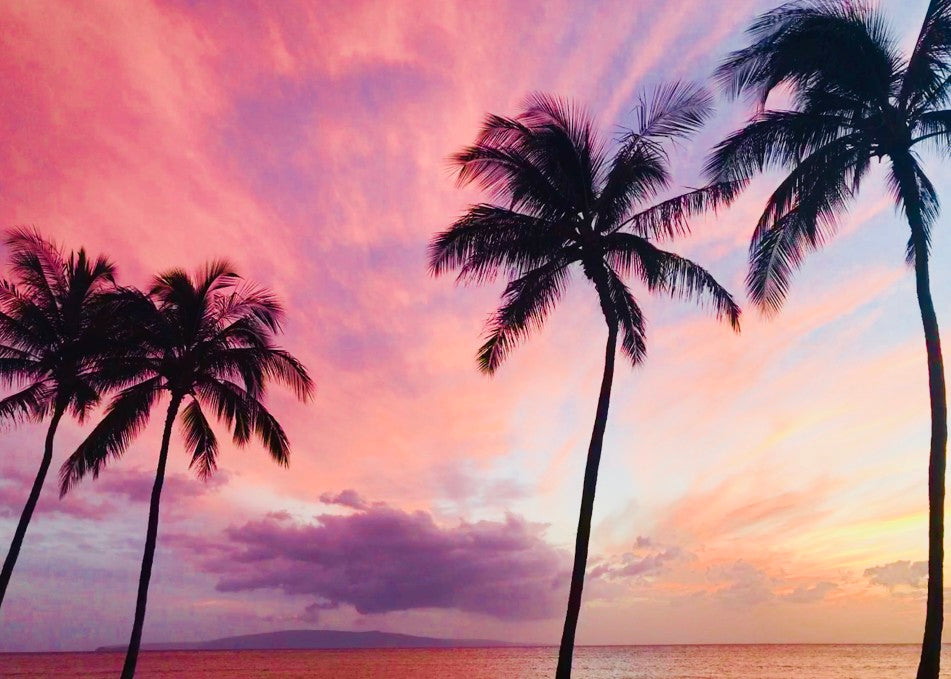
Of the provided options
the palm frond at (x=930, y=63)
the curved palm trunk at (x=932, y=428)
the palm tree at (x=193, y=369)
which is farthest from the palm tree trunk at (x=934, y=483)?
the palm tree at (x=193, y=369)

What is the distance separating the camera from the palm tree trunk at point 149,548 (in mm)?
18844

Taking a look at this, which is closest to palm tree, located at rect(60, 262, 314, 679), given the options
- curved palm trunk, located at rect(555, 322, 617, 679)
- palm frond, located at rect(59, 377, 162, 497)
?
palm frond, located at rect(59, 377, 162, 497)

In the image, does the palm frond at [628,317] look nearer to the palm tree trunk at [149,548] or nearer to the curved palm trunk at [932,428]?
the curved palm trunk at [932,428]

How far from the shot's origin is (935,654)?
37.6ft

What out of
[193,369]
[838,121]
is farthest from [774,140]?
[193,369]

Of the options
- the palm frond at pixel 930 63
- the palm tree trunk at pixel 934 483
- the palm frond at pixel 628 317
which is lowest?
the palm tree trunk at pixel 934 483

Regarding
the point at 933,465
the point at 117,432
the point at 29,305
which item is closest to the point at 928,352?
the point at 933,465

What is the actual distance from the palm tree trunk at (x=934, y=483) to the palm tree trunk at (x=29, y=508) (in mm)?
23613

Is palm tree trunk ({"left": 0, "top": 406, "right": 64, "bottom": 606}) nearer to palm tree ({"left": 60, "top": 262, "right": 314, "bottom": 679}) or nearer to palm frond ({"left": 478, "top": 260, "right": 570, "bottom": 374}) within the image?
palm tree ({"left": 60, "top": 262, "right": 314, "bottom": 679})

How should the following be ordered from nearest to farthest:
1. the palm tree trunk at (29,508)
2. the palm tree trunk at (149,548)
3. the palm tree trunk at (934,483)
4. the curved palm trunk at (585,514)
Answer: the palm tree trunk at (934,483), the curved palm trunk at (585,514), the palm tree trunk at (149,548), the palm tree trunk at (29,508)

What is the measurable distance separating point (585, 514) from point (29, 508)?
17.8 metres

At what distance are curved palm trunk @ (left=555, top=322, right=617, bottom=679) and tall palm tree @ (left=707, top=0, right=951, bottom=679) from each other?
458 cm

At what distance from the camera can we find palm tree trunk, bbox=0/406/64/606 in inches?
854

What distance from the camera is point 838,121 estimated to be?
14.4m
